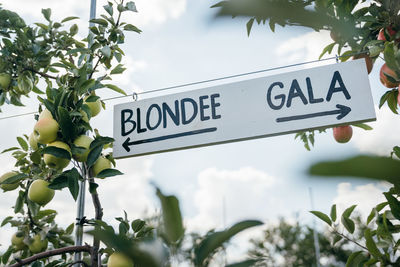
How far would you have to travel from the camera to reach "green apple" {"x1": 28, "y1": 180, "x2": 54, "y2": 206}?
3.44 feet

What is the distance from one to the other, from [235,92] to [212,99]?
0.07 metres

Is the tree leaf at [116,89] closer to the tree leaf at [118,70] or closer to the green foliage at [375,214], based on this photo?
the tree leaf at [118,70]

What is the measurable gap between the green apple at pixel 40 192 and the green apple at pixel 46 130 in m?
0.13

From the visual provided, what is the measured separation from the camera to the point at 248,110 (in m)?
1.04

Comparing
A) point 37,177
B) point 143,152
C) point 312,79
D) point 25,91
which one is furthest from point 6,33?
point 312,79

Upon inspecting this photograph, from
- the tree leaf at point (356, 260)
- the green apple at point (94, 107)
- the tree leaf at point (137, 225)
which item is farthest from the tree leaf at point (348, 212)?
the green apple at point (94, 107)

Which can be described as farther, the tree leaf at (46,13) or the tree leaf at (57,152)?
the tree leaf at (46,13)

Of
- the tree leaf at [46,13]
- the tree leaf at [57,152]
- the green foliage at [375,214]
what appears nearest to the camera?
the green foliage at [375,214]

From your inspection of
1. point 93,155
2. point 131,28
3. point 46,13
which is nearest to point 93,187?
point 93,155

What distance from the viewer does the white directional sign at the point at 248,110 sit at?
3.20 ft

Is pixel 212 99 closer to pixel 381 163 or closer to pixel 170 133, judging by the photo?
pixel 170 133

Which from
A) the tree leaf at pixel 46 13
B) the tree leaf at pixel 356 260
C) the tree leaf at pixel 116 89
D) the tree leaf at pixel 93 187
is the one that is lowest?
the tree leaf at pixel 356 260

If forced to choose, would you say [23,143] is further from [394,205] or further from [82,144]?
[394,205]

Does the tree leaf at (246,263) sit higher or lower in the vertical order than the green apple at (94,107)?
lower
